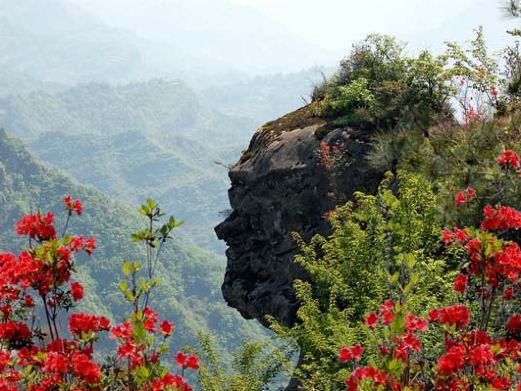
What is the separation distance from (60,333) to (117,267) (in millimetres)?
180797

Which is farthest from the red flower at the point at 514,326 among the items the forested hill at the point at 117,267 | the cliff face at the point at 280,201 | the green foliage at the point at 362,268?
the forested hill at the point at 117,267

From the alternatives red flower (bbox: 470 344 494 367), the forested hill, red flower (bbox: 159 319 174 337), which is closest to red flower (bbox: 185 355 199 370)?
red flower (bbox: 159 319 174 337)

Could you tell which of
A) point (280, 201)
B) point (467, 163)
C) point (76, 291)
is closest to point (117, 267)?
point (280, 201)

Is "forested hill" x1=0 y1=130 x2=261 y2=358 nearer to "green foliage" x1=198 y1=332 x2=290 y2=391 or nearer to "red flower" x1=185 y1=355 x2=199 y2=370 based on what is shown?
"green foliage" x1=198 y1=332 x2=290 y2=391

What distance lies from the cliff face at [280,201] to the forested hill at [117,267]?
143 m

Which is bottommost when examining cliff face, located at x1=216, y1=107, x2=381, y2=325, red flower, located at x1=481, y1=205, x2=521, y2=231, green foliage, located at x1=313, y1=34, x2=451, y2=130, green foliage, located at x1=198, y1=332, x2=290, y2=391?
green foliage, located at x1=198, y1=332, x2=290, y2=391

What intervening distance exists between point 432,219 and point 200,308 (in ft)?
579

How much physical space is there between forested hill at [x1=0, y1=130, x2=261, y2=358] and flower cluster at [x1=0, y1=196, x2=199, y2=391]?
157 metres

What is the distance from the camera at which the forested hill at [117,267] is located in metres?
167

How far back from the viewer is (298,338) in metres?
11.4

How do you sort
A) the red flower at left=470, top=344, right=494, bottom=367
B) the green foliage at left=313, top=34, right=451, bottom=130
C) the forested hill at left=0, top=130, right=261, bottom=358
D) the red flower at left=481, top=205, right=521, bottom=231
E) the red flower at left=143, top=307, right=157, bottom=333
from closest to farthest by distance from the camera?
the red flower at left=470, top=344, right=494, bottom=367
the red flower at left=143, top=307, right=157, bottom=333
the red flower at left=481, top=205, right=521, bottom=231
the green foliage at left=313, top=34, right=451, bottom=130
the forested hill at left=0, top=130, right=261, bottom=358

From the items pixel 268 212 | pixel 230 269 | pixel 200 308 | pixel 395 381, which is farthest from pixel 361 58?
pixel 200 308

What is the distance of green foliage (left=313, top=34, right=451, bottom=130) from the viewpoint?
15586 millimetres

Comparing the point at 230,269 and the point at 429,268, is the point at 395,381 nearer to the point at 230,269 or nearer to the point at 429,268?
the point at 429,268
